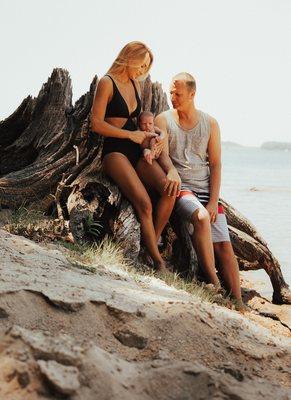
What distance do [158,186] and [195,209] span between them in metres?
0.45

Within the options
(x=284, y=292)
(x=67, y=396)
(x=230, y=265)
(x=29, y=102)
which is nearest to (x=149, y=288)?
(x=230, y=265)

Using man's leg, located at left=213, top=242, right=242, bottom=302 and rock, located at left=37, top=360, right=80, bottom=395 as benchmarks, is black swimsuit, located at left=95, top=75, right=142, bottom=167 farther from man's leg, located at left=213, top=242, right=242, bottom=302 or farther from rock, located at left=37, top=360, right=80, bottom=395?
rock, located at left=37, top=360, right=80, bottom=395

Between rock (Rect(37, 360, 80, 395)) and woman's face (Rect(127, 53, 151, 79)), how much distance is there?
4.02m

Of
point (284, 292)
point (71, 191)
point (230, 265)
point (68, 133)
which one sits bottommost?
point (284, 292)

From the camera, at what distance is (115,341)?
142 inches

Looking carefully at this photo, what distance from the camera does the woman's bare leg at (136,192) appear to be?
6180 millimetres

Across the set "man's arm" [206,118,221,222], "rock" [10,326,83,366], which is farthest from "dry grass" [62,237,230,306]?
"rock" [10,326,83,366]

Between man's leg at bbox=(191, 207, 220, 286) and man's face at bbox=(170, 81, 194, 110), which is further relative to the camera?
man's face at bbox=(170, 81, 194, 110)

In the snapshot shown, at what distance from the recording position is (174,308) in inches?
164

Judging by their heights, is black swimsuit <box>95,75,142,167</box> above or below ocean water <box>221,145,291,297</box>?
above

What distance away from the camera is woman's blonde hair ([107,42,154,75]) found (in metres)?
6.11

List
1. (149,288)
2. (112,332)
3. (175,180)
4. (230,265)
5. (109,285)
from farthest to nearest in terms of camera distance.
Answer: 1. (230,265)
2. (175,180)
3. (149,288)
4. (109,285)
5. (112,332)

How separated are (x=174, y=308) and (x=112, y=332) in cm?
62

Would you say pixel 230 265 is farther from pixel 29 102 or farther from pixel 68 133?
pixel 29 102
